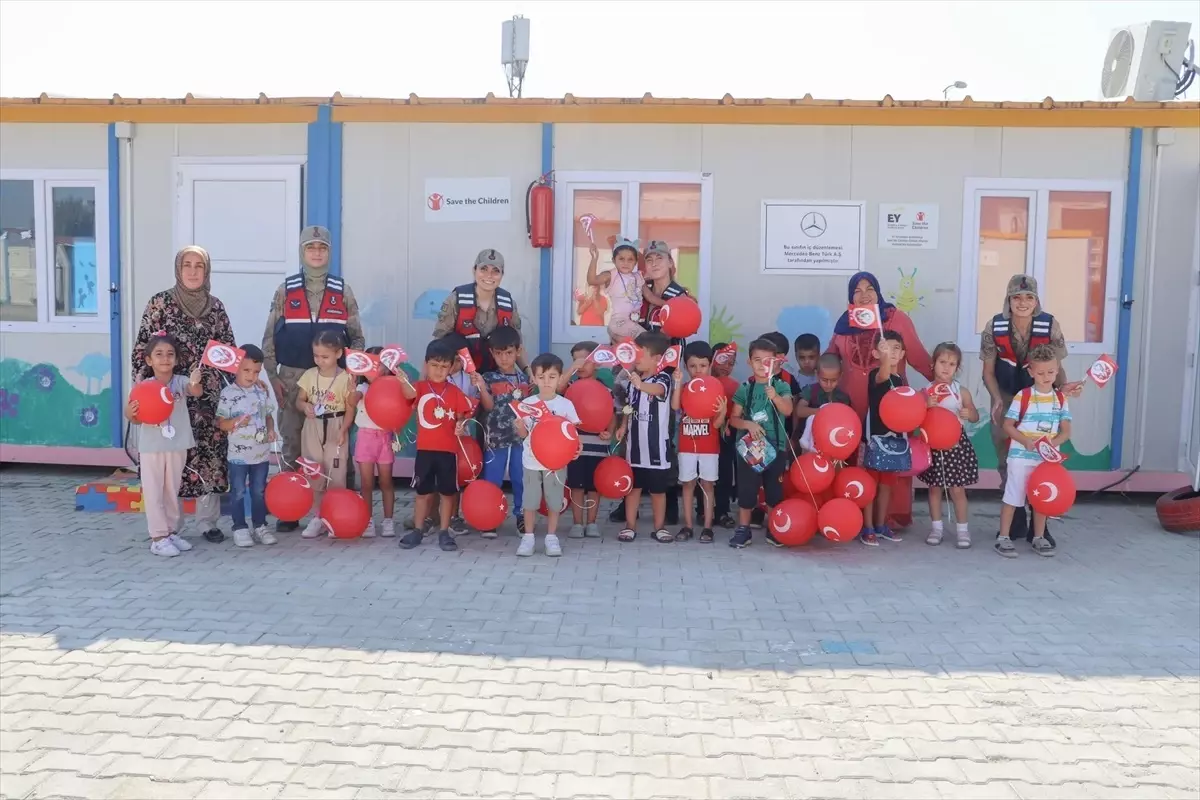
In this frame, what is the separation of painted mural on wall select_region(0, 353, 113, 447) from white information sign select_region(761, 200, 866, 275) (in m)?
4.92

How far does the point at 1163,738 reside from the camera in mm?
3168

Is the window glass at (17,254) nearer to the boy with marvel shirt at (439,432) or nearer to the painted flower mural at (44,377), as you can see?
the painted flower mural at (44,377)

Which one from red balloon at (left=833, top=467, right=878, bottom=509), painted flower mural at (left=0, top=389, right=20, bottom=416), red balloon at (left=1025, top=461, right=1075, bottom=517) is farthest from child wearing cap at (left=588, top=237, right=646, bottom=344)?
painted flower mural at (left=0, top=389, right=20, bottom=416)

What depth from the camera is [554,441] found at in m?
4.98

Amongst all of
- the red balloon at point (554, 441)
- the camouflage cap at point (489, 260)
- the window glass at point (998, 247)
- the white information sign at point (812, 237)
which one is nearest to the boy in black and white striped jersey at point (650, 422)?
the red balloon at point (554, 441)

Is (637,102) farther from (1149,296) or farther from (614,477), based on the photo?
(1149,296)

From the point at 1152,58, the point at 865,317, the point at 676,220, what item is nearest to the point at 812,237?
the point at 676,220

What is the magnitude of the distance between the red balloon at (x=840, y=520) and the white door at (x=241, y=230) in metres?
4.13

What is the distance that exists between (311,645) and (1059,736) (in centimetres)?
276

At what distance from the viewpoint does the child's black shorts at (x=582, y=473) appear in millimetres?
5570

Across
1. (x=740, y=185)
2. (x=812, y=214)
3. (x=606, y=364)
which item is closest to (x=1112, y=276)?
(x=812, y=214)

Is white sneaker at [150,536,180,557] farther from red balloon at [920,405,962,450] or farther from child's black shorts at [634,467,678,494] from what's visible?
red balloon at [920,405,962,450]

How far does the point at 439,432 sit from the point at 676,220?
2.49 meters

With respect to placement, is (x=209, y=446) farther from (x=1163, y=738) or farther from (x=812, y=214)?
(x=1163, y=738)
